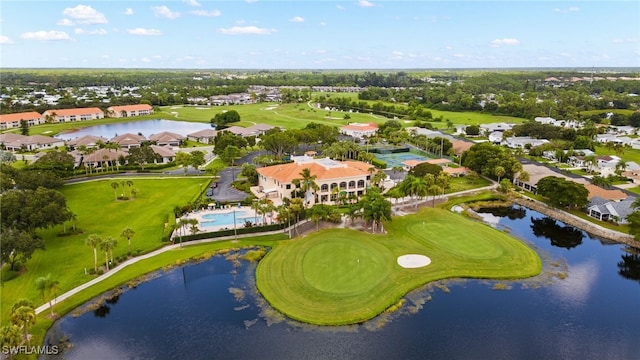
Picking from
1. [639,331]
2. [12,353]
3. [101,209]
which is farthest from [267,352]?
[101,209]

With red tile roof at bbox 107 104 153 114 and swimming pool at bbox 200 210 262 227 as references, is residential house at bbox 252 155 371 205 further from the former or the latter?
red tile roof at bbox 107 104 153 114

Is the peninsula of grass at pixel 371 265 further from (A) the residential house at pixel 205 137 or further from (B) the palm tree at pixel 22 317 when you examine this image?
(A) the residential house at pixel 205 137

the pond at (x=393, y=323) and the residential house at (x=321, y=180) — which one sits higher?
the residential house at (x=321, y=180)

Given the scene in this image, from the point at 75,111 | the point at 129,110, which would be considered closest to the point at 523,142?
the point at 129,110

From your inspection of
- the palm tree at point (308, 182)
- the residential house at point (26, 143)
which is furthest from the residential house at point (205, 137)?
the palm tree at point (308, 182)

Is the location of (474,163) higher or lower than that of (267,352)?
higher

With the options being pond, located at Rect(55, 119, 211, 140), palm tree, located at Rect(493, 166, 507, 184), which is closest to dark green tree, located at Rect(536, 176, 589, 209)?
palm tree, located at Rect(493, 166, 507, 184)

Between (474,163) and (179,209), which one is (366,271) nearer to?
(179,209)
